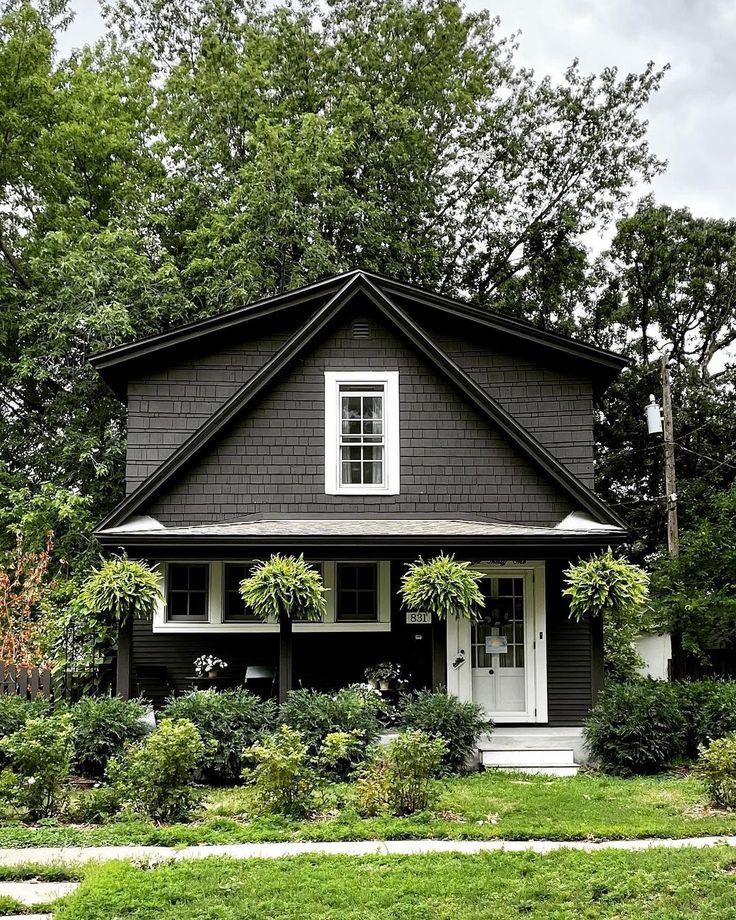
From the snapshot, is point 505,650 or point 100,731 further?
point 505,650

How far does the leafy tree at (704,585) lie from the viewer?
15.8 m

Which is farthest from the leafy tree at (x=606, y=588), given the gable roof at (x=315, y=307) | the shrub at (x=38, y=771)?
the shrub at (x=38, y=771)

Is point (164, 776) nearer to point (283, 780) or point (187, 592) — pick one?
point (283, 780)

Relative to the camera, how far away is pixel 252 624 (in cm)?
1448

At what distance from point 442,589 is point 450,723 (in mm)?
1677

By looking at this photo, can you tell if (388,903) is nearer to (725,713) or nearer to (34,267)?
(725,713)

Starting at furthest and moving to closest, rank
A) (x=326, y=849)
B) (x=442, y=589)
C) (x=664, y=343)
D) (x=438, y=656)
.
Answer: (x=664, y=343)
(x=438, y=656)
(x=442, y=589)
(x=326, y=849)

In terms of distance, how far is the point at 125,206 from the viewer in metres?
26.0

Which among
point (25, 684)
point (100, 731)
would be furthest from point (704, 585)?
point (25, 684)

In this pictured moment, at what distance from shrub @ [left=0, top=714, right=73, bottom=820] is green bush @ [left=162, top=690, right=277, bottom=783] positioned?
2.14 metres

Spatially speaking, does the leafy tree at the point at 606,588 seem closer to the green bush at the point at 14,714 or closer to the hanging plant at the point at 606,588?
the hanging plant at the point at 606,588

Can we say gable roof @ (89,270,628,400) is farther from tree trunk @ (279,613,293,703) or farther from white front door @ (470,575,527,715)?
tree trunk @ (279,613,293,703)

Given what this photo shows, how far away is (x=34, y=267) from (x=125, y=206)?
4.56m

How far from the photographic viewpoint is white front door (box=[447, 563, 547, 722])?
→ 14219 mm
